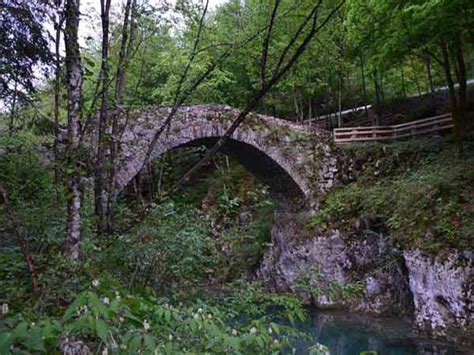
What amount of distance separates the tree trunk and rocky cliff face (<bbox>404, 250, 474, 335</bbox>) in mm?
5447

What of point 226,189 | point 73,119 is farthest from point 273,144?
point 73,119

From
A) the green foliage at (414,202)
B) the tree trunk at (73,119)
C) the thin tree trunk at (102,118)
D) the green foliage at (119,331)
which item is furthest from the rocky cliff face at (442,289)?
the tree trunk at (73,119)

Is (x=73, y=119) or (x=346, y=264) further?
(x=346, y=264)

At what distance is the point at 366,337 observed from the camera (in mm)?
7148

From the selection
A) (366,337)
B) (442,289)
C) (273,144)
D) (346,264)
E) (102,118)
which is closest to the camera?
(102,118)

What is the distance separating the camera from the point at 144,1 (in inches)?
149

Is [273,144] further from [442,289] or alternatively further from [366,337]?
[442,289]

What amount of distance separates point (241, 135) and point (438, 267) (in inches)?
194

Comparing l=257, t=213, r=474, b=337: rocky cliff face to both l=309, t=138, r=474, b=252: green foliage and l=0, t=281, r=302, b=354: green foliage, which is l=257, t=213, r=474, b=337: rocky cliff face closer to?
l=309, t=138, r=474, b=252: green foliage

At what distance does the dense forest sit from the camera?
7.80ft

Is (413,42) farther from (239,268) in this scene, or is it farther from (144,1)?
(239,268)

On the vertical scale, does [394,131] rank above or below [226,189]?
above

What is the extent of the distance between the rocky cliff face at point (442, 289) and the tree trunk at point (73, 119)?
5.45 meters

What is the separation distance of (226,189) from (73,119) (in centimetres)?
205
